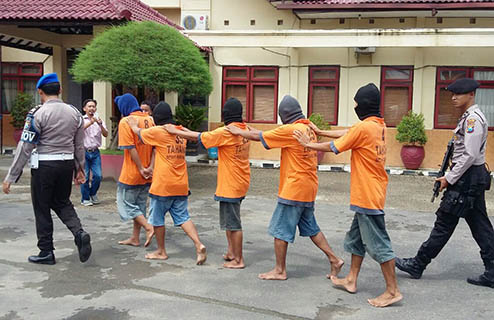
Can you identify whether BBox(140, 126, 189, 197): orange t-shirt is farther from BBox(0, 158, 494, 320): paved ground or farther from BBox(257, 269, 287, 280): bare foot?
BBox(257, 269, 287, 280): bare foot

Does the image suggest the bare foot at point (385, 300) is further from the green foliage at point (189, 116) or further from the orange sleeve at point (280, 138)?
the green foliage at point (189, 116)

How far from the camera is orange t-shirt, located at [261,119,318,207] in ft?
16.1

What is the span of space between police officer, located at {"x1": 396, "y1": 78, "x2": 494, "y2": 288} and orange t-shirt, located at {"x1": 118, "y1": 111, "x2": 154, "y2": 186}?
312cm

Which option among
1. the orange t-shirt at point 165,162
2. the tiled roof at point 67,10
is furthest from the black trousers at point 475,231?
the tiled roof at point 67,10

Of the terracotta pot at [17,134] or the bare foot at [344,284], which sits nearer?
the bare foot at [344,284]

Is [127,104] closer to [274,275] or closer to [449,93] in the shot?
[274,275]

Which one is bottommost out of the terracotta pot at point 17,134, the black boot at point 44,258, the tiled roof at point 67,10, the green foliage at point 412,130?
the black boot at point 44,258

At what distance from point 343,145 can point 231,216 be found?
1.43 meters

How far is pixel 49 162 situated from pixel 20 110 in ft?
38.2

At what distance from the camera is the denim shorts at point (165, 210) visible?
5605 mm

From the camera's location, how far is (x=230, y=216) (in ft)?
17.6

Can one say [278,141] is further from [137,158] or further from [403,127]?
[403,127]

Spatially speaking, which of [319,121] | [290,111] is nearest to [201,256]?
[290,111]

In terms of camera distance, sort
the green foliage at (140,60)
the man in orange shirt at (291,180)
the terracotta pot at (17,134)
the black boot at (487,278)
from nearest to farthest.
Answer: the man in orange shirt at (291,180), the black boot at (487,278), the green foliage at (140,60), the terracotta pot at (17,134)
